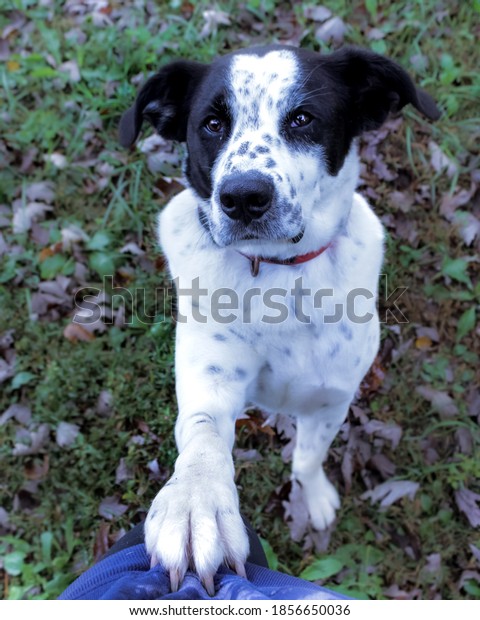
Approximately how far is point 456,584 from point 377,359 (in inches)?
47.5

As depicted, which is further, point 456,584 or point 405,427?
point 405,427

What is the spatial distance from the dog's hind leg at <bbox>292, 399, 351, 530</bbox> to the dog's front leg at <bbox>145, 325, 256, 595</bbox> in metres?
0.54

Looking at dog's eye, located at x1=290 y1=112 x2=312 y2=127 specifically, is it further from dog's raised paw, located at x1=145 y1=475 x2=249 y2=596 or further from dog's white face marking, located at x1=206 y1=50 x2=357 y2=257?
dog's raised paw, located at x1=145 y1=475 x2=249 y2=596

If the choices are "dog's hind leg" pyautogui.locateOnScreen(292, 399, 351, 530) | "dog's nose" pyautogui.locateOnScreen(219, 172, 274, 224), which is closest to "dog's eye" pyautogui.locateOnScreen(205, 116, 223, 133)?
"dog's nose" pyautogui.locateOnScreen(219, 172, 274, 224)

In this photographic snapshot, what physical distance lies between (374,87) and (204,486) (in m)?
1.59

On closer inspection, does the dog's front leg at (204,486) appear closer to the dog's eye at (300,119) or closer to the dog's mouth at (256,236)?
the dog's mouth at (256,236)

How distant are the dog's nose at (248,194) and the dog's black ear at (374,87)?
654 mm

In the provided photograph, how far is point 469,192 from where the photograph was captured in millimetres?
3760

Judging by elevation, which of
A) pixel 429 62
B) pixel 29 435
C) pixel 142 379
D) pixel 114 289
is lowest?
pixel 29 435

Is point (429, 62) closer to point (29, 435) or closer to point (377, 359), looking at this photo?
point (377, 359)

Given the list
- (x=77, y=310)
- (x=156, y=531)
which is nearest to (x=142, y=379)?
(x=77, y=310)

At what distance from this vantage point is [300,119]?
6.81ft

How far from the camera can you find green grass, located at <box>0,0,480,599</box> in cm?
308

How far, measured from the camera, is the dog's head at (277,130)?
1.93 meters
